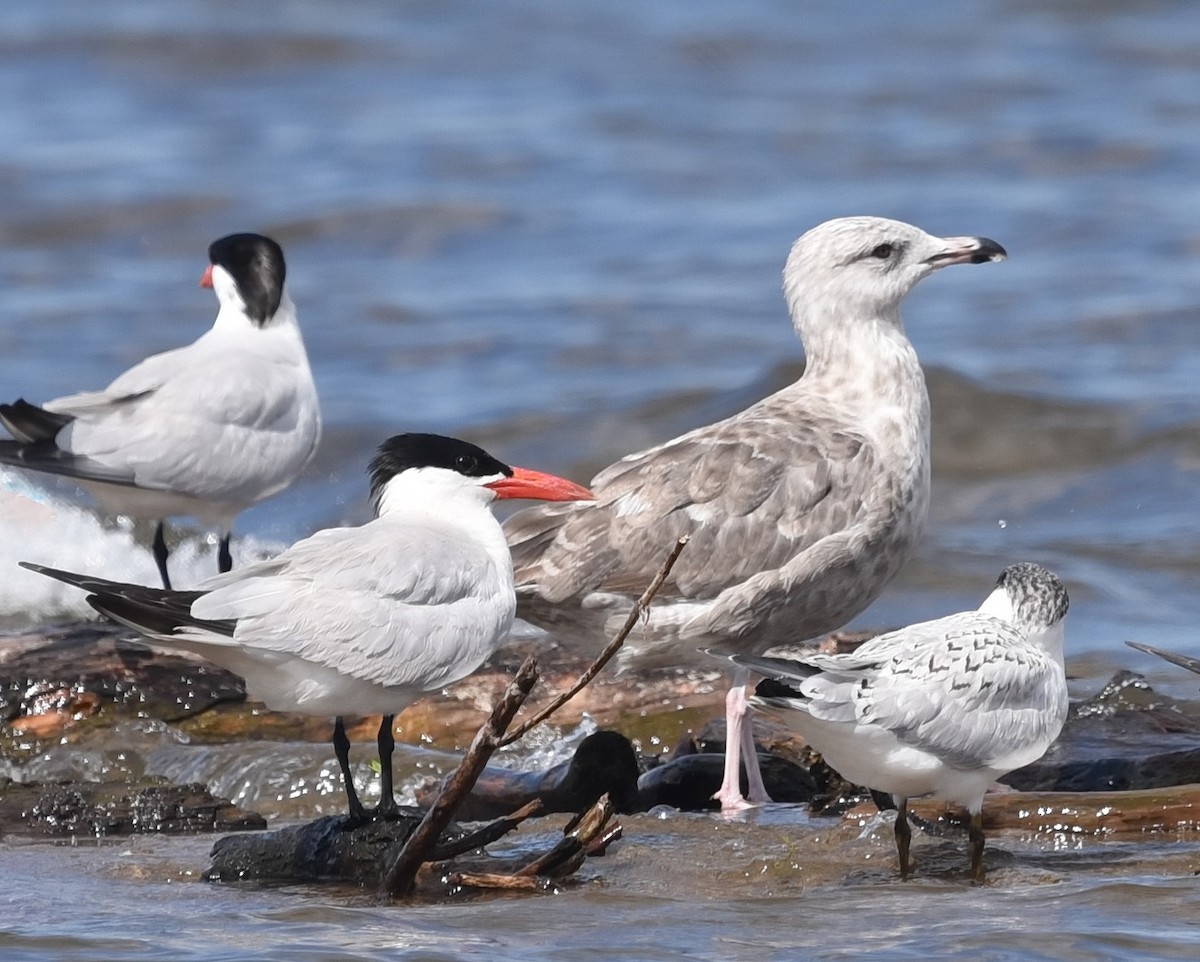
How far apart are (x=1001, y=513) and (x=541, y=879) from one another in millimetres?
6655

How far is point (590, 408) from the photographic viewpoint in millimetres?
14141

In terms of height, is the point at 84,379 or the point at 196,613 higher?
the point at 84,379

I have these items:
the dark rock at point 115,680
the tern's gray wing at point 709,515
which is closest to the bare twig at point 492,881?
the tern's gray wing at point 709,515

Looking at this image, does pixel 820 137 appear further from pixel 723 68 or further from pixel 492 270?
pixel 492 270

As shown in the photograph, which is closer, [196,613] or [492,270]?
[196,613]

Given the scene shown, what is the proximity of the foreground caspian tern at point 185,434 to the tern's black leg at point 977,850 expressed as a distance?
398 cm

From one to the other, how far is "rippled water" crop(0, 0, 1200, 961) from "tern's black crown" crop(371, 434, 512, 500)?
131cm

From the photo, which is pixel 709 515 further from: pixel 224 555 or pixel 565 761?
pixel 224 555

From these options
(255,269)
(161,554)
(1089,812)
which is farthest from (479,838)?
(255,269)

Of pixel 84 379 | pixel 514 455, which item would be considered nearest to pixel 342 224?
pixel 84 379

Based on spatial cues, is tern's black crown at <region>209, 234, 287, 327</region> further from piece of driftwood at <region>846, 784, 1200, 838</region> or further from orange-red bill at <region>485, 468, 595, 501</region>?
piece of driftwood at <region>846, 784, 1200, 838</region>

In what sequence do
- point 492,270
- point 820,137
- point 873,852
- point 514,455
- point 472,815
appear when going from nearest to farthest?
point 873,852, point 472,815, point 514,455, point 492,270, point 820,137

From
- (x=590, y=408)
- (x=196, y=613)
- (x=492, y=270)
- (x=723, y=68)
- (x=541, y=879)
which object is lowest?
(x=541, y=879)

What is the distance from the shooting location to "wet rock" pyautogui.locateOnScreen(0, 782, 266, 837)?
688 cm
